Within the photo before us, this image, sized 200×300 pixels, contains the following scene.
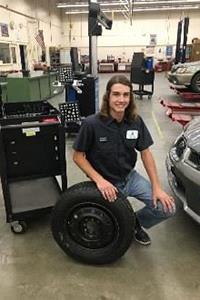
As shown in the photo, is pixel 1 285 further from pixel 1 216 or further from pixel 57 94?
pixel 57 94

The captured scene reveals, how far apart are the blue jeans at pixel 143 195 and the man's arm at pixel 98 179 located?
23 centimetres

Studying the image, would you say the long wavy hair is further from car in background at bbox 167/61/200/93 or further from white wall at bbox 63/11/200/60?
white wall at bbox 63/11/200/60

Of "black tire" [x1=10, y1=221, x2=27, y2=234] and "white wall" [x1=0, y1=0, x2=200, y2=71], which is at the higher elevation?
"white wall" [x1=0, y1=0, x2=200, y2=71]

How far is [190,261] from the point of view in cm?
193

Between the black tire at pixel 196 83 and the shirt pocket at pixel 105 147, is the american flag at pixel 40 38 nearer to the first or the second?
the black tire at pixel 196 83

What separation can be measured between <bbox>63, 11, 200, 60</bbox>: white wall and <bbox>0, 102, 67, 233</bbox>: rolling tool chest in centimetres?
1906

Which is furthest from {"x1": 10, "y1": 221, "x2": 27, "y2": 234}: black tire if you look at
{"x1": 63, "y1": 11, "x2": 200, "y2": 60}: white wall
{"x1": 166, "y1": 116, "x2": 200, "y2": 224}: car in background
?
{"x1": 63, "y1": 11, "x2": 200, "y2": 60}: white wall

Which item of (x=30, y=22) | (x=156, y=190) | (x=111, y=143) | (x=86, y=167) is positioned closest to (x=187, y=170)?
(x=156, y=190)

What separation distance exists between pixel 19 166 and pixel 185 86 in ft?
22.3

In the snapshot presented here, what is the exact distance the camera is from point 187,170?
6.52 ft

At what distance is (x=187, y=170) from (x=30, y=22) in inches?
565

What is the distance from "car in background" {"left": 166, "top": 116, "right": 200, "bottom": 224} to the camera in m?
1.91

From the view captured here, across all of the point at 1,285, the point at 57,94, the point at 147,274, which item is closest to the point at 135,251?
the point at 147,274

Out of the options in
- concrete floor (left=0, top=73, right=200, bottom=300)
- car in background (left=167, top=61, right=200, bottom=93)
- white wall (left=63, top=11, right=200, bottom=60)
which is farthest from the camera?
white wall (left=63, top=11, right=200, bottom=60)
